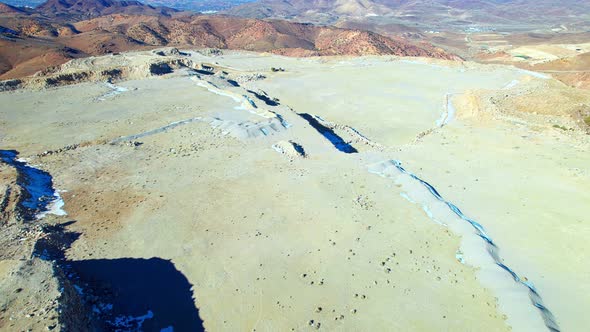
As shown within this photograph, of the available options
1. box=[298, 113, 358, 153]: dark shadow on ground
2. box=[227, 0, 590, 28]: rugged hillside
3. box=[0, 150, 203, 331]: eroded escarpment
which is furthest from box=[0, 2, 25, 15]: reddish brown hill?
box=[0, 150, 203, 331]: eroded escarpment

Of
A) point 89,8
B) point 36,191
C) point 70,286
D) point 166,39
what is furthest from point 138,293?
point 89,8

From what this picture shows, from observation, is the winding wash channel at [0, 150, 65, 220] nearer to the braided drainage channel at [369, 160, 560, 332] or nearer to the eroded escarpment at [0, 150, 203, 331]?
the eroded escarpment at [0, 150, 203, 331]

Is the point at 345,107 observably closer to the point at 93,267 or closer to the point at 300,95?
the point at 300,95

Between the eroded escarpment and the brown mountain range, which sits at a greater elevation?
the eroded escarpment

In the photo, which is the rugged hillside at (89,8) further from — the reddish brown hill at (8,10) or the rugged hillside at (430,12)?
the rugged hillside at (430,12)

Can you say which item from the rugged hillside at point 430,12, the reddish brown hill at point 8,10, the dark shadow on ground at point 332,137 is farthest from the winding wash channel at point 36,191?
the rugged hillside at point 430,12

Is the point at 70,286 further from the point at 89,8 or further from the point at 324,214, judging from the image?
the point at 89,8
